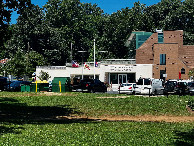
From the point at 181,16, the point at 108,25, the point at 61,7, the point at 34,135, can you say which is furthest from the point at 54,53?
the point at 34,135

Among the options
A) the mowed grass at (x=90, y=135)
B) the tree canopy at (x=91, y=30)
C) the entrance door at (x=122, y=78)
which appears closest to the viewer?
the mowed grass at (x=90, y=135)

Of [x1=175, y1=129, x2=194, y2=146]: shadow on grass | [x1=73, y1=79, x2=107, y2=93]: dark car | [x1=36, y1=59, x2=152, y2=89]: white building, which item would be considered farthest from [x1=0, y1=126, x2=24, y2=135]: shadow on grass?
[x1=36, y1=59, x2=152, y2=89]: white building

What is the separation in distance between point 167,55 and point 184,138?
64554 millimetres

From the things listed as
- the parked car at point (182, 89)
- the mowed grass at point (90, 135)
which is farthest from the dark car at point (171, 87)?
the mowed grass at point (90, 135)

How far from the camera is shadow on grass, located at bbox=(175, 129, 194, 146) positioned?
1330cm

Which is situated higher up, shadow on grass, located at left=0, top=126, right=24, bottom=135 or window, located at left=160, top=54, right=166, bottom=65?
window, located at left=160, top=54, right=166, bottom=65

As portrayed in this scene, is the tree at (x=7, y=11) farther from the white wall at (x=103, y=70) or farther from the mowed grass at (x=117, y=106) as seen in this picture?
the white wall at (x=103, y=70)

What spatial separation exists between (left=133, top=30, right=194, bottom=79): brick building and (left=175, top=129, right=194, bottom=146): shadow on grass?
59.0 m

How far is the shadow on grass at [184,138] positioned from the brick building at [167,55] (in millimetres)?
59048

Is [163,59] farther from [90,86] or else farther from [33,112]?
[33,112]

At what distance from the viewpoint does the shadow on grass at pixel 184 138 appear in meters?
13.3

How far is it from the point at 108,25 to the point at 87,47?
1729 centimetres

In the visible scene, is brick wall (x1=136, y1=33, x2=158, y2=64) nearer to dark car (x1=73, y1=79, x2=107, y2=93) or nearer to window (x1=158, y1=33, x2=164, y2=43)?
window (x1=158, y1=33, x2=164, y2=43)

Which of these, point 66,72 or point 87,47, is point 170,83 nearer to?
point 66,72
